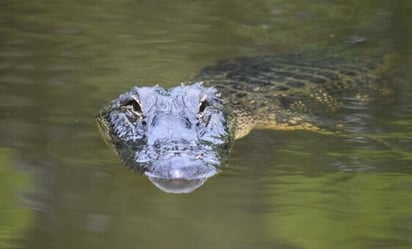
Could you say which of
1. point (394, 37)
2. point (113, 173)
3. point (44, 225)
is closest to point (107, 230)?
point (44, 225)

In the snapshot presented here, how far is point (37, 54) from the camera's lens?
23.7 feet

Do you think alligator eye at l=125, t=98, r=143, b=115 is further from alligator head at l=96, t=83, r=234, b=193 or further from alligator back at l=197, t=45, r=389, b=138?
alligator back at l=197, t=45, r=389, b=138

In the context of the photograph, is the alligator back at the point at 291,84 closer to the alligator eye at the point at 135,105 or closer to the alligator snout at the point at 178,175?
the alligator eye at the point at 135,105

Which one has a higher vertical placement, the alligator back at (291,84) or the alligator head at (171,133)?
the alligator head at (171,133)

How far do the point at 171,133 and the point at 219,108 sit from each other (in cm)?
79

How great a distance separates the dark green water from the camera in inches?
169

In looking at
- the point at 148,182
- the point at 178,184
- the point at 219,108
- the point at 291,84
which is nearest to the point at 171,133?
the point at 148,182

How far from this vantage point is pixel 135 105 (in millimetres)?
5457

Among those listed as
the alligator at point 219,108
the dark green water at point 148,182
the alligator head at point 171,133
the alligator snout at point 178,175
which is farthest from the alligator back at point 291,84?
the alligator snout at point 178,175

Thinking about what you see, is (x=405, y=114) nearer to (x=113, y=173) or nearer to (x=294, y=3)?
(x=113, y=173)

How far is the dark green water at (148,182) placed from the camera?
169 inches

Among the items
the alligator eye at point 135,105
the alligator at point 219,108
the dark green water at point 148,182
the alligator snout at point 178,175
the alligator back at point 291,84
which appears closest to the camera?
the dark green water at point 148,182

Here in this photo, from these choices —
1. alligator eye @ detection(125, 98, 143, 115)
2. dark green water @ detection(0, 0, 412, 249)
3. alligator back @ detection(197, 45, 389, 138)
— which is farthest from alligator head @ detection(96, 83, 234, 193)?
alligator back @ detection(197, 45, 389, 138)

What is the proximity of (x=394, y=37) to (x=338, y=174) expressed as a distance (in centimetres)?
336
